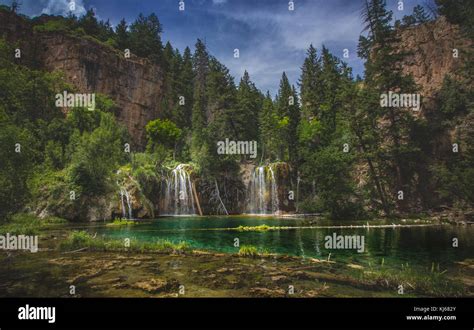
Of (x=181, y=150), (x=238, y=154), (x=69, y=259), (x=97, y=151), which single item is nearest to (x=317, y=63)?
(x=238, y=154)

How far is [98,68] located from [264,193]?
43.6m

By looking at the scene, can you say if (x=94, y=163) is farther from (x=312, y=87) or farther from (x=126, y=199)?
(x=312, y=87)

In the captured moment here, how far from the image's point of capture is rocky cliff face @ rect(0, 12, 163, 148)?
58188mm

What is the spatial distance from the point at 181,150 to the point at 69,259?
46.4m

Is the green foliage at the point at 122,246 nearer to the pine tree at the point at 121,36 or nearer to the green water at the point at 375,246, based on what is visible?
the green water at the point at 375,246

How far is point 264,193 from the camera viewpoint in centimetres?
4716

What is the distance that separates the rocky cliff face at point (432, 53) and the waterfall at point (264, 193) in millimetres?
24018

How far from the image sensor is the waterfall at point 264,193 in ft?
153

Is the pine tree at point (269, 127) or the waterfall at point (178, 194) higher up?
the pine tree at point (269, 127)

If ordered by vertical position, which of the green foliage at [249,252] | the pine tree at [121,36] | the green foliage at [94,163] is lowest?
the green foliage at [249,252]

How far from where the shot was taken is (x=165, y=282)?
928 cm
